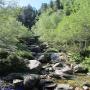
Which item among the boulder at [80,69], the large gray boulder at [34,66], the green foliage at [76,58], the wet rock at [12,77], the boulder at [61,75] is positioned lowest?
the green foliage at [76,58]

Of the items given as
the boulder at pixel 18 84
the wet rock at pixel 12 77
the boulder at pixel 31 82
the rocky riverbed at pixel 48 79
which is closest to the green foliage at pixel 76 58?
the rocky riverbed at pixel 48 79

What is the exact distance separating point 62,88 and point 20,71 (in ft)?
18.2

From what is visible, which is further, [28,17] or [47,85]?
[28,17]

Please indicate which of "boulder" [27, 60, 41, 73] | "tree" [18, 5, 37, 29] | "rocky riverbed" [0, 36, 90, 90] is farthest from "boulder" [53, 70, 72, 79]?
"tree" [18, 5, 37, 29]

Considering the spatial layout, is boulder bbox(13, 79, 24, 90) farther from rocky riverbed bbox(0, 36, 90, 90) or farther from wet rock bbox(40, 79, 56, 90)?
wet rock bbox(40, 79, 56, 90)

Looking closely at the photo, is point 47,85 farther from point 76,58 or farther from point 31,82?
point 76,58

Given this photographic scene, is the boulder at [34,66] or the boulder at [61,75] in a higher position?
the boulder at [34,66]

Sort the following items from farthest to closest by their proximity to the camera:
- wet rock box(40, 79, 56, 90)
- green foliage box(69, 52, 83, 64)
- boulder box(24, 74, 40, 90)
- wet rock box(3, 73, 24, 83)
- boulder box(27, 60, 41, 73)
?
green foliage box(69, 52, 83, 64) < boulder box(27, 60, 41, 73) < wet rock box(3, 73, 24, 83) < wet rock box(40, 79, 56, 90) < boulder box(24, 74, 40, 90)

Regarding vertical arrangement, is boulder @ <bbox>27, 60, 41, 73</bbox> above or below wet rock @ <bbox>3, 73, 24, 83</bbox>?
below

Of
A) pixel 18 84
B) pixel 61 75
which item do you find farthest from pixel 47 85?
pixel 61 75

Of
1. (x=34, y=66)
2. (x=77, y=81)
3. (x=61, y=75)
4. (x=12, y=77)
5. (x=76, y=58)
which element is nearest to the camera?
(x=12, y=77)

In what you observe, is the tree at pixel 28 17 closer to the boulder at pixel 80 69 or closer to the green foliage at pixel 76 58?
the green foliage at pixel 76 58

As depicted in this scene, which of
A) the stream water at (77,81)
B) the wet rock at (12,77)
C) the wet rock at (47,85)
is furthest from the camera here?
the stream water at (77,81)

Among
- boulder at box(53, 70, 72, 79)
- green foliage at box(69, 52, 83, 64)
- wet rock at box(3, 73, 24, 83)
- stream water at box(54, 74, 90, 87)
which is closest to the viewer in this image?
wet rock at box(3, 73, 24, 83)
